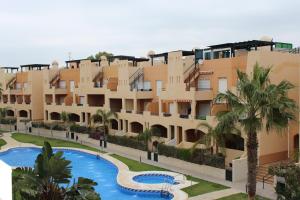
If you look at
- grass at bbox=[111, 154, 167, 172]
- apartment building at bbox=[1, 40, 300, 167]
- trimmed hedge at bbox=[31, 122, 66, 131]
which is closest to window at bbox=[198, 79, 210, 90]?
apartment building at bbox=[1, 40, 300, 167]

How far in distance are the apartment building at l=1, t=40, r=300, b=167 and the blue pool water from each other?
7183mm

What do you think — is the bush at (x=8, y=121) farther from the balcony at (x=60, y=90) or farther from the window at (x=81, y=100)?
the window at (x=81, y=100)

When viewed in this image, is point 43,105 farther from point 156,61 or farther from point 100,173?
point 100,173

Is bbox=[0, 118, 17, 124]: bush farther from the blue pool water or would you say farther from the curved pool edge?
the curved pool edge

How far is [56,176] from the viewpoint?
14.0 m

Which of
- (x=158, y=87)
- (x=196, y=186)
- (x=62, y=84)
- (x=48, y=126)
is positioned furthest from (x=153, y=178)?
(x=62, y=84)

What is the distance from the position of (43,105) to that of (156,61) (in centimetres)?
2646

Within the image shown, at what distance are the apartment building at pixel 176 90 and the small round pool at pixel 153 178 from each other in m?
6.04

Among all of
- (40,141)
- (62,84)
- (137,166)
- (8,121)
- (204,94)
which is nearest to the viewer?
(137,166)

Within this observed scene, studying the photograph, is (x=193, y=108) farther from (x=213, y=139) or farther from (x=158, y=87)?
(x=158, y=87)

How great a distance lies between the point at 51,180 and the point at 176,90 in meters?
24.7

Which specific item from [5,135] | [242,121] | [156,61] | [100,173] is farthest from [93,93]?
[242,121]

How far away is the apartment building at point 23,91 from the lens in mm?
64125

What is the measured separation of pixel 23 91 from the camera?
65.4m
